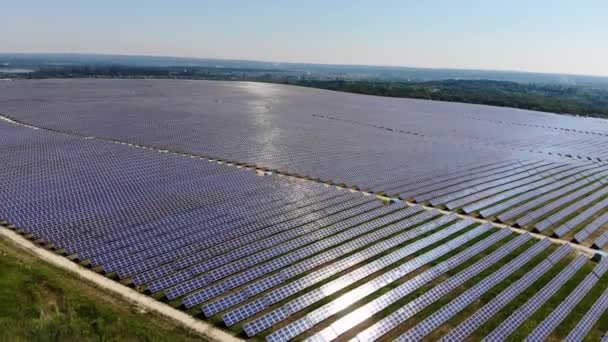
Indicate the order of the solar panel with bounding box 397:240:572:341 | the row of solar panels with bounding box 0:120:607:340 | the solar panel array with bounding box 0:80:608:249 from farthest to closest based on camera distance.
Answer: the solar panel array with bounding box 0:80:608:249, the row of solar panels with bounding box 0:120:607:340, the solar panel with bounding box 397:240:572:341

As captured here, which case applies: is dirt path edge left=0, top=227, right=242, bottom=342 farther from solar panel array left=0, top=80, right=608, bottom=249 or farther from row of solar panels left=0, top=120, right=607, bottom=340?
solar panel array left=0, top=80, right=608, bottom=249

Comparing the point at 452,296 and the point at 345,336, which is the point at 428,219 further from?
the point at 345,336

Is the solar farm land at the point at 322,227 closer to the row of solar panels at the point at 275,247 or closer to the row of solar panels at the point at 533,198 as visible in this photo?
the row of solar panels at the point at 275,247

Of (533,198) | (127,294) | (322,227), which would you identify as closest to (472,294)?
(322,227)

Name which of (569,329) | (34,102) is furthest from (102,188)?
(34,102)

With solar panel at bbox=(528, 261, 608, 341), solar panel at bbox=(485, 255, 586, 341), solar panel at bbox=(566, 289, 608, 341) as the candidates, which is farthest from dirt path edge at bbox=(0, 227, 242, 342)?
solar panel at bbox=(566, 289, 608, 341)

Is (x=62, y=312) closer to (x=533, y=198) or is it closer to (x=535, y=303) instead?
(x=535, y=303)
